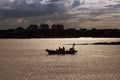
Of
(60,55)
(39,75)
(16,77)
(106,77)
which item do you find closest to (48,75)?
(39,75)

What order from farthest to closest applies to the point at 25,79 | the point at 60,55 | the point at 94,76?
the point at 60,55 → the point at 94,76 → the point at 25,79

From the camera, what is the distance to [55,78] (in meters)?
54.5

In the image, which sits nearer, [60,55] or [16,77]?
[16,77]

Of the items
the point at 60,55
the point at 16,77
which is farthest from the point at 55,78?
the point at 60,55

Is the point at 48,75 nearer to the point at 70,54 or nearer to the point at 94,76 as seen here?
Result: the point at 94,76

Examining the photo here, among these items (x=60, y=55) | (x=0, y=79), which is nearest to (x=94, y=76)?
(x=0, y=79)

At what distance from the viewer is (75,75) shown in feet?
190

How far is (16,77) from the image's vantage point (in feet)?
182

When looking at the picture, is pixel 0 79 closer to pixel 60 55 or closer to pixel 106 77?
pixel 106 77

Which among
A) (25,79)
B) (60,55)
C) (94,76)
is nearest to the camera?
(25,79)

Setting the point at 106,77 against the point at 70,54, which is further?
the point at 70,54

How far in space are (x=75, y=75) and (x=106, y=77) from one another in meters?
5.22

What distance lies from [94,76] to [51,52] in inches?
2118

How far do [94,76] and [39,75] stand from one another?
347 inches
